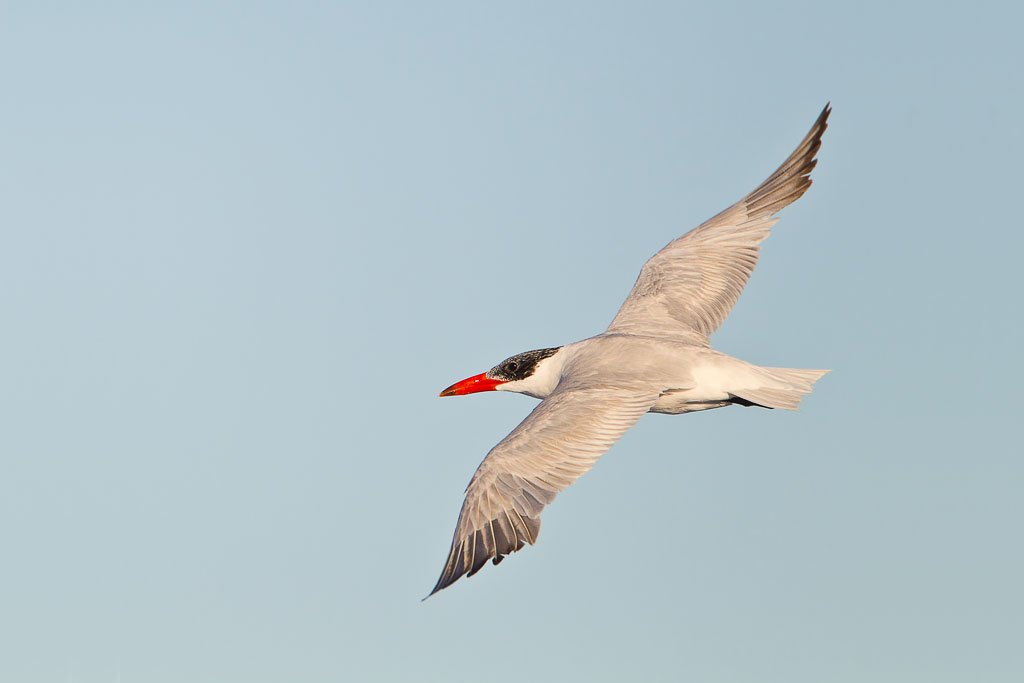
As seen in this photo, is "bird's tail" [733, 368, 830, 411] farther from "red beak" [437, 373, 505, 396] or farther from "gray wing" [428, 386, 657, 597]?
"red beak" [437, 373, 505, 396]

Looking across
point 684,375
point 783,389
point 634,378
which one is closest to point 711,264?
point 684,375

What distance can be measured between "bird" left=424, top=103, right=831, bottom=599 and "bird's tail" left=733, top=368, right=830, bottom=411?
1 cm

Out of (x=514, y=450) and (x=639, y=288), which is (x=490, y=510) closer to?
(x=514, y=450)

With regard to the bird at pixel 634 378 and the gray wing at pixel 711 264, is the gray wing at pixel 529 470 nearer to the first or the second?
the bird at pixel 634 378

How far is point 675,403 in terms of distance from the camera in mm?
14328

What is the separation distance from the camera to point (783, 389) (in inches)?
546

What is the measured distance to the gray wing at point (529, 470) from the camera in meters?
11.5

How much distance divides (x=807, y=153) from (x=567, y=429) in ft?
21.2

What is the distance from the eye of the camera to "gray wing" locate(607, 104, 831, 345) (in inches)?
635

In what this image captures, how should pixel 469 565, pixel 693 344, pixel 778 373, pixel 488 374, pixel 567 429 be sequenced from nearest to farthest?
1. pixel 469 565
2. pixel 567 429
3. pixel 778 373
4. pixel 693 344
5. pixel 488 374

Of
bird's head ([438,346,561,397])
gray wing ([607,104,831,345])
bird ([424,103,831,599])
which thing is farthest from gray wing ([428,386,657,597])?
gray wing ([607,104,831,345])

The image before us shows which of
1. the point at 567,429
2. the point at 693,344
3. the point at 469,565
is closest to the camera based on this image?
the point at 469,565

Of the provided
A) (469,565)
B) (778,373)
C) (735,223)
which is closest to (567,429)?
(469,565)

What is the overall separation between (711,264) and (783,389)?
331 centimetres
